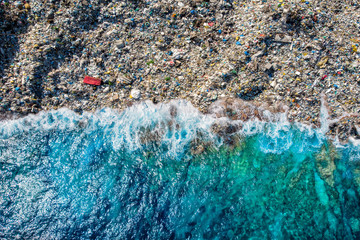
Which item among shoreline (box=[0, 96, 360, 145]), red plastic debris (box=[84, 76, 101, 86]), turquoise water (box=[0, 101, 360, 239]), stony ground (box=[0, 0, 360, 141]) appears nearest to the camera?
turquoise water (box=[0, 101, 360, 239])

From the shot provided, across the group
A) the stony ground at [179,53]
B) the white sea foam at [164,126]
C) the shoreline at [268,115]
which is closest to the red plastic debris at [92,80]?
the stony ground at [179,53]

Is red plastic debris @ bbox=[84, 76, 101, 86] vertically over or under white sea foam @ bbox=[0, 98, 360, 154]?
over

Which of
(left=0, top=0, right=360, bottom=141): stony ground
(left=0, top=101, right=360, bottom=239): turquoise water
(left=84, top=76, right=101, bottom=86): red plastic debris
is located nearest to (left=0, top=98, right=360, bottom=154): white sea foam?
(left=0, top=101, right=360, bottom=239): turquoise water

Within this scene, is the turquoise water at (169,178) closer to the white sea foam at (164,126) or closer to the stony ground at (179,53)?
the white sea foam at (164,126)

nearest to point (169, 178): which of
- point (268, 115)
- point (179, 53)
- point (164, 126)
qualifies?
point (164, 126)

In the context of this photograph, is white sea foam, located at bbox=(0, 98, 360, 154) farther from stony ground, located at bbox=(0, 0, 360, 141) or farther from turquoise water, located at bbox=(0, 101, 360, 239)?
stony ground, located at bbox=(0, 0, 360, 141)

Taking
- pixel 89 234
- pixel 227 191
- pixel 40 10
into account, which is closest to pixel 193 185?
pixel 227 191

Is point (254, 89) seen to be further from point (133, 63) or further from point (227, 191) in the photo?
point (133, 63)
